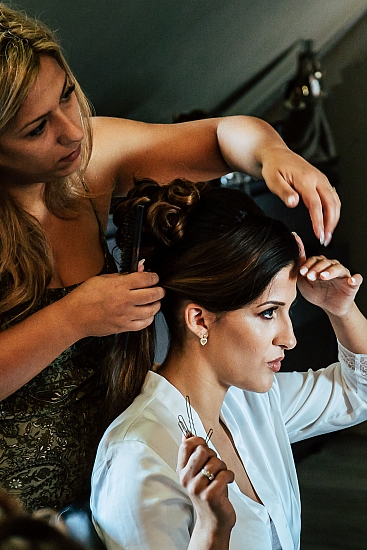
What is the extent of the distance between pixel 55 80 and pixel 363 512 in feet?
2.09

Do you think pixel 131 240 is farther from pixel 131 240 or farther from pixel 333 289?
pixel 333 289

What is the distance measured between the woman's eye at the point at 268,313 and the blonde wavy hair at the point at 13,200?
0.83 feet

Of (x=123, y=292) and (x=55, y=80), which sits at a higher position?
(x=55, y=80)

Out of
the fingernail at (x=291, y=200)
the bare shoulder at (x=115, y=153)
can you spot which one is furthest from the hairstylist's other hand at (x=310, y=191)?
the bare shoulder at (x=115, y=153)

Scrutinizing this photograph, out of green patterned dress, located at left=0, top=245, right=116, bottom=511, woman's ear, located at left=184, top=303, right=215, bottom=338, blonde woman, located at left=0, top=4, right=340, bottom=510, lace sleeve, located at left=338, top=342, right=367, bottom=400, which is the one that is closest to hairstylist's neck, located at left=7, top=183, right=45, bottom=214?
blonde woman, located at left=0, top=4, right=340, bottom=510

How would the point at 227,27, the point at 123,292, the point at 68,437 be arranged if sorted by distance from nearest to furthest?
the point at 123,292, the point at 68,437, the point at 227,27

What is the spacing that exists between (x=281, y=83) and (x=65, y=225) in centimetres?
34

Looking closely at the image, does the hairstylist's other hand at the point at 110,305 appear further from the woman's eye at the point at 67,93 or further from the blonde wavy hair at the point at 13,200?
the woman's eye at the point at 67,93

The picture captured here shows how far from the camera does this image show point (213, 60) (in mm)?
1010

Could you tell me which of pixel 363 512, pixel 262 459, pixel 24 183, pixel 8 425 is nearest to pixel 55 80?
pixel 24 183

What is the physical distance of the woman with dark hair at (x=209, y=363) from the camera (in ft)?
2.65

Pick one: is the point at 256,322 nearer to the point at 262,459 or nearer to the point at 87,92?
the point at 262,459

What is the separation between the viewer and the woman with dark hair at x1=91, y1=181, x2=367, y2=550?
0.81 metres

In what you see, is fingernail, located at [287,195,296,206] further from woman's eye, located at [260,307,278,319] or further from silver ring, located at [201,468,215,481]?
silver ring, located at [201,468,215,481]
